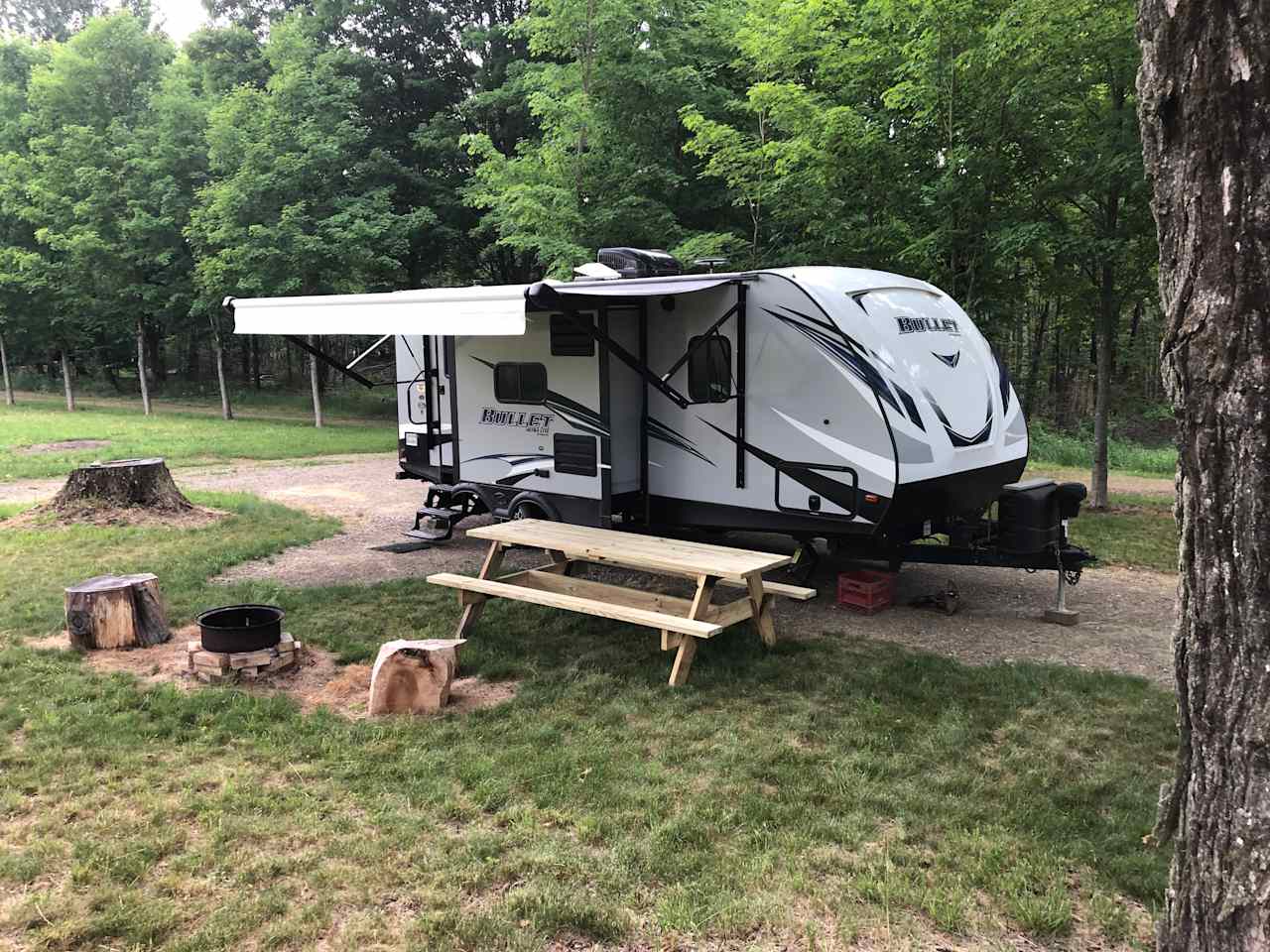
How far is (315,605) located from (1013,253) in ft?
23.8

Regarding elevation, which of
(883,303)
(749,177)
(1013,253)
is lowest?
(883,303)

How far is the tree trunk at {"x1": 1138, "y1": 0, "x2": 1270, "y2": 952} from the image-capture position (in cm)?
195

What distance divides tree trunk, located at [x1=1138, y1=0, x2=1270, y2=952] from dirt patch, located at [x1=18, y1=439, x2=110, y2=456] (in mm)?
17387

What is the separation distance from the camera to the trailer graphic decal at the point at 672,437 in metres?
7.26

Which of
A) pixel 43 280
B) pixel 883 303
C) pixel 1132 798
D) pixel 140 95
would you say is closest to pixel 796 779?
pixel 1132 798

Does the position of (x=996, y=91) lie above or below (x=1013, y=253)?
above

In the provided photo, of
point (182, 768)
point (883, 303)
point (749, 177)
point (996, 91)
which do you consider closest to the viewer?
point (182, 768)

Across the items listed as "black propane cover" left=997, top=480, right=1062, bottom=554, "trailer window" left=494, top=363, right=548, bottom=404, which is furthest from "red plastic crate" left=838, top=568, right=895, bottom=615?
"trailer window" left=494, top=363, right=548, bottom=404

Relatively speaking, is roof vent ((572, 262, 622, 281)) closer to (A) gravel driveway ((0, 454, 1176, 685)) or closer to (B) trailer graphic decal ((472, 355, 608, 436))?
(B) trailer graphic decal ((472, 355, 608, 436))

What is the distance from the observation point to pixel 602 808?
3.80 meters

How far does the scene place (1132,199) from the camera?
30.5 feet

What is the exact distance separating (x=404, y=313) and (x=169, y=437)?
14.0 meters

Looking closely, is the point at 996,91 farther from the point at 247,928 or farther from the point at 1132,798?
the point at 247,928

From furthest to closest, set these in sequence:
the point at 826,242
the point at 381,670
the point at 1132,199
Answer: the point at 826,242 < the point at 1132,199 < the point at 381,670
